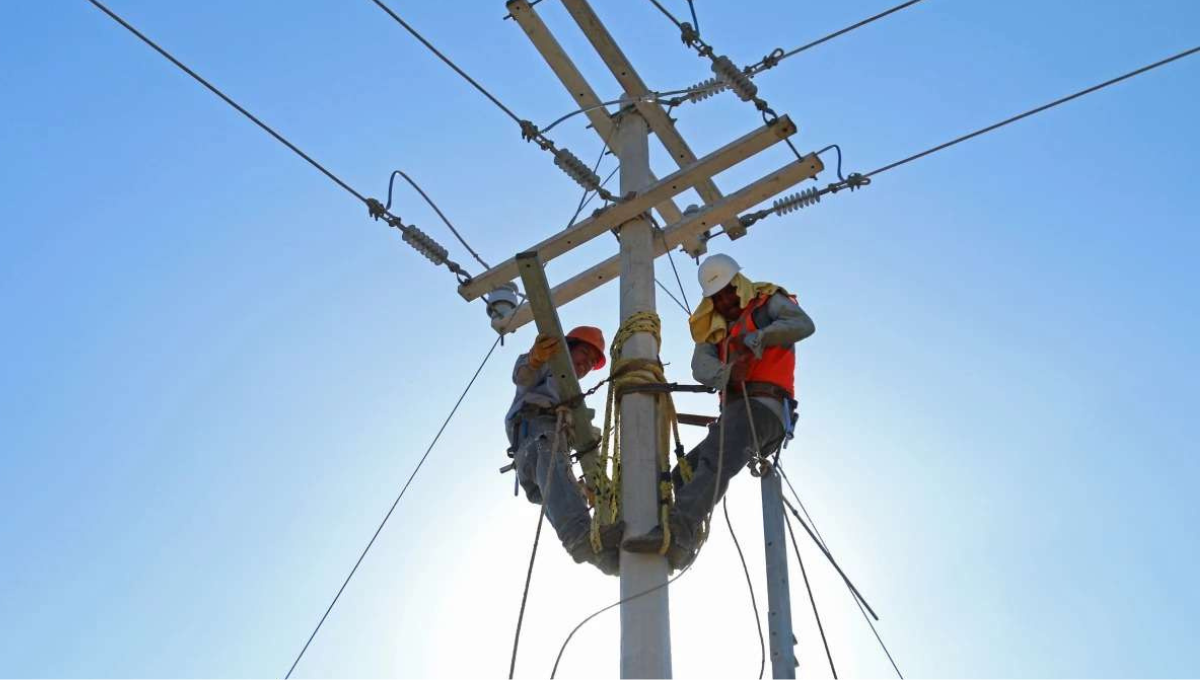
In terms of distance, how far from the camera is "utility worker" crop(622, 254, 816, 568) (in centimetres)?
566

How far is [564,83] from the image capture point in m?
7.58

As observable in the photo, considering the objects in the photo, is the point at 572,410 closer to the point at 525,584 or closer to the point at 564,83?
the point at 525,584

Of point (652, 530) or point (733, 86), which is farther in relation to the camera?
point (733, 86)

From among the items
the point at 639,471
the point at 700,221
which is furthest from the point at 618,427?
the point at 700,221

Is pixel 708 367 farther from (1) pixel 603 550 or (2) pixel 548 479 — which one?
(1) pixel 603 550

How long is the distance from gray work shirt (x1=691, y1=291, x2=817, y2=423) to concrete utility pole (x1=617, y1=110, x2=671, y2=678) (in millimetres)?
291

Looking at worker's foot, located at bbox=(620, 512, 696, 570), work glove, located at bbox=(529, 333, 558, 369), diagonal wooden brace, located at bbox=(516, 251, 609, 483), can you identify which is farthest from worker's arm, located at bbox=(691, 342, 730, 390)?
worker's foot, located at bbox=(620, 512, 696, 570)

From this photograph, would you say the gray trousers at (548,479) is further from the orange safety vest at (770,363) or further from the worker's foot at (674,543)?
the orange safety vest at (770,363)

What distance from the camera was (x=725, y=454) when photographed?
5.97 m

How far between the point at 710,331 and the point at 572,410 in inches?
30.3

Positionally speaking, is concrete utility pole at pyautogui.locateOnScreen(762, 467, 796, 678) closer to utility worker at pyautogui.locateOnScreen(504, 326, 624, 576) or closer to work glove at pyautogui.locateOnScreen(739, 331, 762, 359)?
utility worker at pyautogui.locateOnScreen(504, 326, 624, 576)

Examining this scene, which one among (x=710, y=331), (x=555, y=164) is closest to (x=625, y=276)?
(x=710, y=331)

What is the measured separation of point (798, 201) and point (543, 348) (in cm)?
154

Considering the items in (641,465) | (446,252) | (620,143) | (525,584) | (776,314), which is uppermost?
(620,143)
